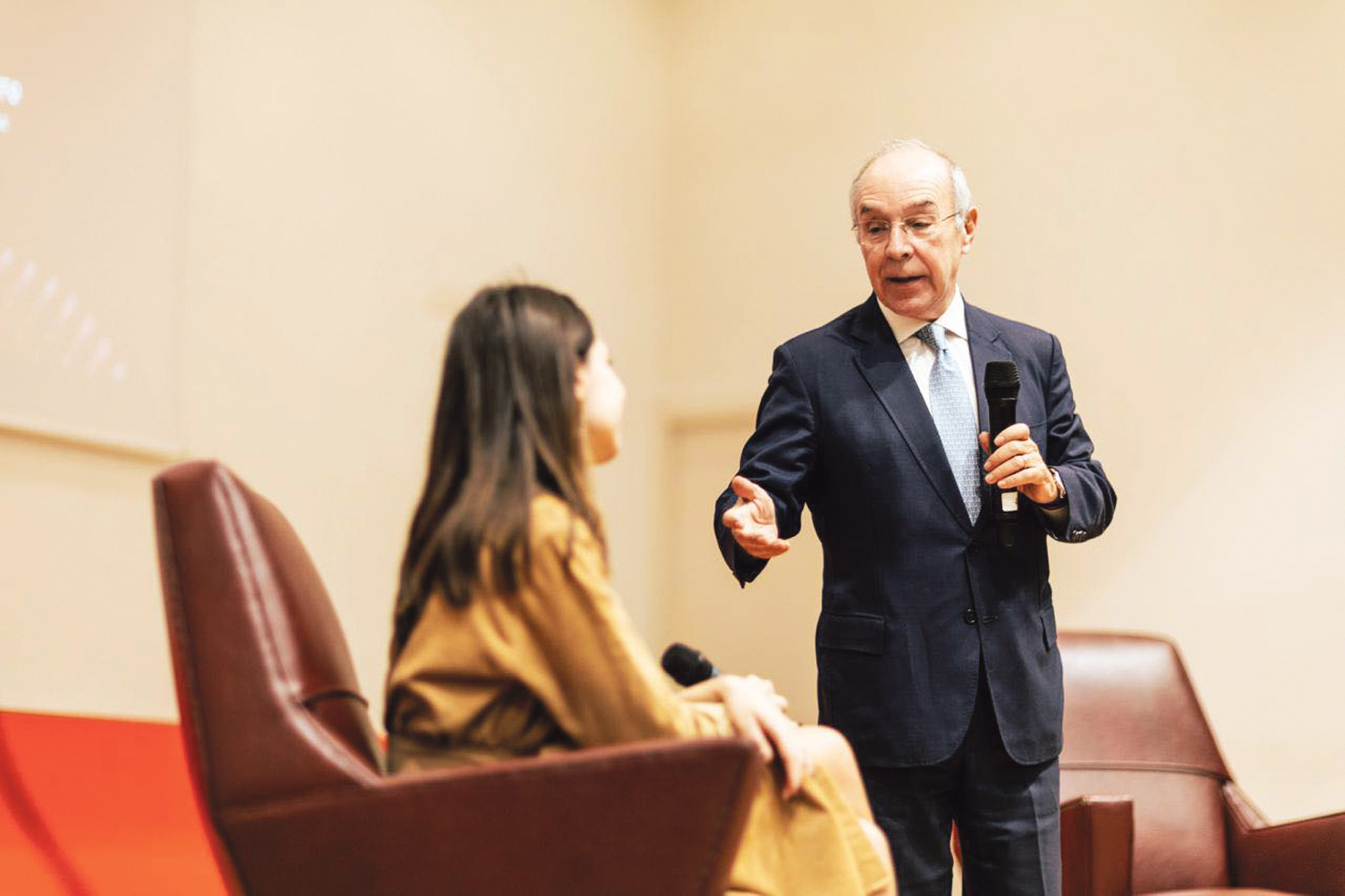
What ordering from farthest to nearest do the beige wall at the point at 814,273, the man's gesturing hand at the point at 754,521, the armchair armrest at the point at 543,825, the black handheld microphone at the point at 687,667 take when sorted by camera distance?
the beige wall at the point at 814,273 < the man's gesturing hand at the point at 754,521 < the black handheld microphone at the point at 687,667 < the armchair armrest at the point at 543,825

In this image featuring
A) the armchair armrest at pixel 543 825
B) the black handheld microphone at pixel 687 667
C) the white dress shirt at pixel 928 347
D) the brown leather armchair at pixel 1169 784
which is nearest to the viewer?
the armchair armrest at pixel 543 825

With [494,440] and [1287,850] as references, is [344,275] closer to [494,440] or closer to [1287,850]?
[494,440]

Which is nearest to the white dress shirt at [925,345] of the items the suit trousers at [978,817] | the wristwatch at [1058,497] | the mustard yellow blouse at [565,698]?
the wristwatch at [1058,497]

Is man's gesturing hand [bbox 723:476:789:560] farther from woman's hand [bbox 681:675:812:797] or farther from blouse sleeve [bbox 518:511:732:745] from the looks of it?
blouse sleeve [bbox 518:511:732:745]

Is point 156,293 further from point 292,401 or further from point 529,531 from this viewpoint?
point 529,531

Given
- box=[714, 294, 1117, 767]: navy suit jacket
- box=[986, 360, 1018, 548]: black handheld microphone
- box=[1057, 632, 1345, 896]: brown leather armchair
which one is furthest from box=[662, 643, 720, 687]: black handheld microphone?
box=[1057, 632, 1345, 896]: brown leather armchair

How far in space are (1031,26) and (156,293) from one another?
273 centimetres

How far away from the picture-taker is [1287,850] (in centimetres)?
273

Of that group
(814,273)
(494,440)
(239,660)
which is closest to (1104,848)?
(494,440)

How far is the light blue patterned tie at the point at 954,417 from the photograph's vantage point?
83.1 inches

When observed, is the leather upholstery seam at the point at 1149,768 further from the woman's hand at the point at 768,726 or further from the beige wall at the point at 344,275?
the beige wall at the point at 344,275

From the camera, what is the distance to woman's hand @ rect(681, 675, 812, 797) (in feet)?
4.72

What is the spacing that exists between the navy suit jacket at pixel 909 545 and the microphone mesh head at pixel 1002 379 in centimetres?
14

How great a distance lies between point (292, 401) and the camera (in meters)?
3.38
